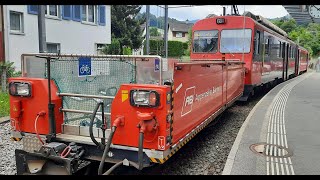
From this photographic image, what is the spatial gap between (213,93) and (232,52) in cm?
559

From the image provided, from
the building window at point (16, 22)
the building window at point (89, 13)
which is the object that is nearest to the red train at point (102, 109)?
the building window at point (16, 22)

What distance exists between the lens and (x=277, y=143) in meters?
5.96

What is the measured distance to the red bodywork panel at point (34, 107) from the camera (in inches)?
165

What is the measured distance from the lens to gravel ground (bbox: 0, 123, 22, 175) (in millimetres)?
4634

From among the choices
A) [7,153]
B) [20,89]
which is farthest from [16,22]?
[20,89]

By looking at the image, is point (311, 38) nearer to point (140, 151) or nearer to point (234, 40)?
point (234, 40)

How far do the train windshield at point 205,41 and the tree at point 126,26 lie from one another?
26312 mm

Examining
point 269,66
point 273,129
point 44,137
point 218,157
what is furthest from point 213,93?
point 269,66

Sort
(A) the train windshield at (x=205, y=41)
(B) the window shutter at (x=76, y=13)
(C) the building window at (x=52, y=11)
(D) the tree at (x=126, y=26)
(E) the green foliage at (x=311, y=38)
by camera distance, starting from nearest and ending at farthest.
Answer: (A) the train windshield at (x=205, y=41) → (C) the building window at (x=52, y=11) → (B) the window shutter at (x=76, y=13) → (D) the tree at (x=126, y=26) → (E) the green foliage at (x=311, y=38)

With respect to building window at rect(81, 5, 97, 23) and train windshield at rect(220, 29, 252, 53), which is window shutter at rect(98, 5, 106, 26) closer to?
building window at rect(81, 5, 97, 23)

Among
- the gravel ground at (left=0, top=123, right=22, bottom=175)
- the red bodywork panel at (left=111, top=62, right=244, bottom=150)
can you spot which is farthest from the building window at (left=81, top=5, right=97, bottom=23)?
the red bodywork panel at (left=111, top=62, right=244, bottom=150)

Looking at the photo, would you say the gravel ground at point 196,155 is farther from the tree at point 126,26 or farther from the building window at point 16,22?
the tree at point 126,26

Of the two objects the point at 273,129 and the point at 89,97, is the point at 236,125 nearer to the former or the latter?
the point at 273,129

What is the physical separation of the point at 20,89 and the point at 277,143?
178 inches
